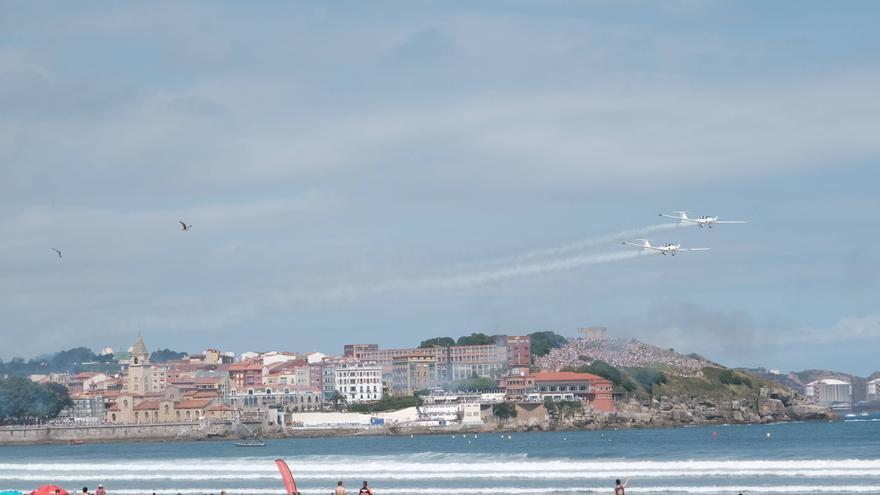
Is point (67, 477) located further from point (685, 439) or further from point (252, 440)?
point (252, 440)

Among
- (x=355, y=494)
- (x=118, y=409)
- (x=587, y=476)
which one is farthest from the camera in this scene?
(x=118, y=409)

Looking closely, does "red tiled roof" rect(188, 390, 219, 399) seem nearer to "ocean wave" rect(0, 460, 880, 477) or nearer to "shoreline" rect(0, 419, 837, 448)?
"shoreline" rect(0, 419, 837, 448)

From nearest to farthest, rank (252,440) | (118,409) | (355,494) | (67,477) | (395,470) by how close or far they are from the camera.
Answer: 1. (355,494)
2. (395,470)
3. (67,477)
4. (252,440)
5. (118,409)

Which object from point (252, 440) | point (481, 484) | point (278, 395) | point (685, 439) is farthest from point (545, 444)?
point (278, 395)

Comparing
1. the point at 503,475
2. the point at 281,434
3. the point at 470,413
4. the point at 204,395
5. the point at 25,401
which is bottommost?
the point at 503,475

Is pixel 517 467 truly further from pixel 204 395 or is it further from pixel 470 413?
pixel 204 395

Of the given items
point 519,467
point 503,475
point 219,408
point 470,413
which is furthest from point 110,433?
point 503,475

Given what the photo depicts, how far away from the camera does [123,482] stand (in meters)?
77.4

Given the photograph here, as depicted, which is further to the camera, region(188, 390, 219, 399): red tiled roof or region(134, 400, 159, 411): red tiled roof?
region(188, 390, 219, 399): red tiled roof

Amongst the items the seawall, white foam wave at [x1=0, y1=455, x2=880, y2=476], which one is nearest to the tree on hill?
the seawall

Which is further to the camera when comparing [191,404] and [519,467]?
[191,404]

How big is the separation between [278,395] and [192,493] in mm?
133427

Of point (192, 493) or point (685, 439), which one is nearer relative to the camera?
point (192, 493)

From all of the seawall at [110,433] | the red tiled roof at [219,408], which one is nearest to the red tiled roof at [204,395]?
the red tiled roof at [219,408]
